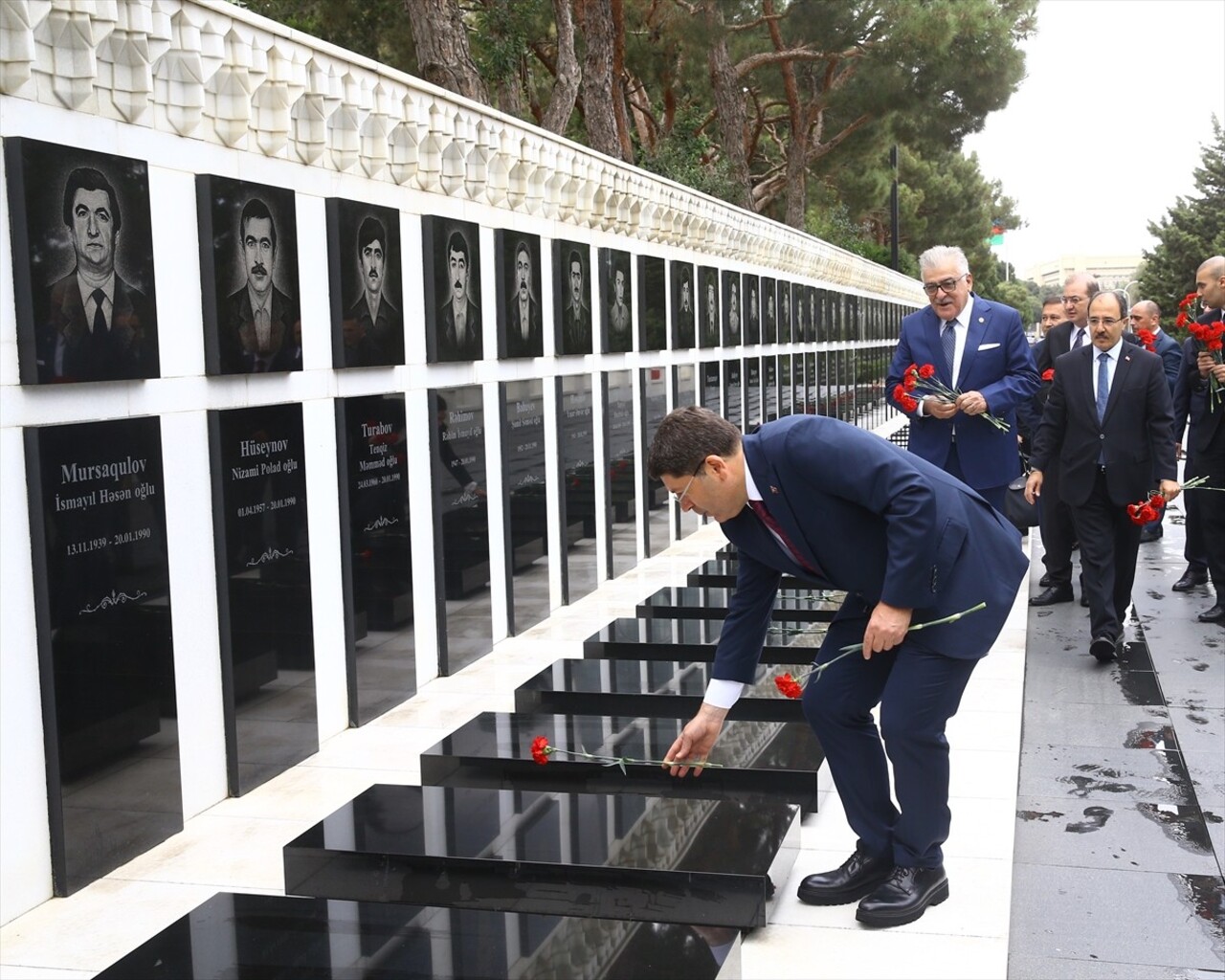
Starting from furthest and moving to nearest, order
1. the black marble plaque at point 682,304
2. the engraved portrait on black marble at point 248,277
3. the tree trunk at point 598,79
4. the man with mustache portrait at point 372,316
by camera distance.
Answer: the tree trunk at point 598,79 < the black marble plaque at point 682,304 < the man with mustache portrait at point 372,316 < the engraved portrait on black marble at point 248,277

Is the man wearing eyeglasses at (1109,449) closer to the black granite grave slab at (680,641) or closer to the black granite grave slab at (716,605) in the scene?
the black granite grave slab at (716,605)

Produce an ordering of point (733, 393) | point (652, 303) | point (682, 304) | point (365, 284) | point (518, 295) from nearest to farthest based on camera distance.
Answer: point (365, 284), point (518, 295), point (652, 303), point (682, 304), point (733, 393)

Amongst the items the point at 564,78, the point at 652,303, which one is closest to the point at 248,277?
the point at 652,303

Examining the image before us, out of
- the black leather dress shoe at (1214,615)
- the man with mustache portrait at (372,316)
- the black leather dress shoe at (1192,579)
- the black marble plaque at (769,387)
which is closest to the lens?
the man with mustache portrait at (372,316)

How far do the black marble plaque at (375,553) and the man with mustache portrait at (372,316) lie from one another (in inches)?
7.8

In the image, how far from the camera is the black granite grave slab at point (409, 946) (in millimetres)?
3277

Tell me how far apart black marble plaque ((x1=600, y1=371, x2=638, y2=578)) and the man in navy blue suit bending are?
645 cm

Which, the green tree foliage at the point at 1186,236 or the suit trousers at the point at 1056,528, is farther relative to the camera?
the green tree foliage at the point at 1186,236

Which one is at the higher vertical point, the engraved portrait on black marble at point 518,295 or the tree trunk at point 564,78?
the tree trunk at point 564,78

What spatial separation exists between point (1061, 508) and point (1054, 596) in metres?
0.65

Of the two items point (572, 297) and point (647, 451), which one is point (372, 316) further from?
point (647, 451)

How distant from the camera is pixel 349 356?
6461 mm

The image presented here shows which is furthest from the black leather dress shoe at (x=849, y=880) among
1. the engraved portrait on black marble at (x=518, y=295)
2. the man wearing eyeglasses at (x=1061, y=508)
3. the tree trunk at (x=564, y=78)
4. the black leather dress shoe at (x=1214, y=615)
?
the tree trunk at (x=564, y=78)

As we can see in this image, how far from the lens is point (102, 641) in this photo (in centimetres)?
461
